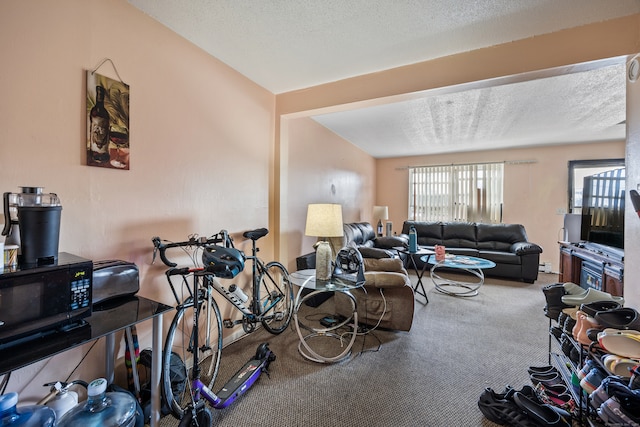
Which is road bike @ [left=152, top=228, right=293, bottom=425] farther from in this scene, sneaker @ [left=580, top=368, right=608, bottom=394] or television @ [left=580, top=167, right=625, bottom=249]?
television @ [left=580, top=167, right=625, bottom=249]

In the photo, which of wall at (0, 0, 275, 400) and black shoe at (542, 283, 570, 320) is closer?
wall at (0, 0, 275, 400)

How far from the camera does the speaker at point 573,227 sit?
3805 millimetres

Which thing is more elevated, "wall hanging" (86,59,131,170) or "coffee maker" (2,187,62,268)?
"wall hanging" (86,59,131,170)

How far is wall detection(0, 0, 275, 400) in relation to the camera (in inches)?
48.3

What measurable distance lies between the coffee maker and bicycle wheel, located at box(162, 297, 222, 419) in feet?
2.17

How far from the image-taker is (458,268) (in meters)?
4.07

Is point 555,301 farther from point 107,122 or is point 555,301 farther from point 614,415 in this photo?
point 107,122

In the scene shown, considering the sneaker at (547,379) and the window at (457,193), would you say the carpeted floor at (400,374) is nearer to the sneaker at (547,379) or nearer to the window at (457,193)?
the sneaker at (547,379)

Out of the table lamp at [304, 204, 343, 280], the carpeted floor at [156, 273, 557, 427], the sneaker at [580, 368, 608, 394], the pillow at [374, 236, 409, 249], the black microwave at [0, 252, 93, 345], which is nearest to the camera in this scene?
the black microwave at [0, 252, 93, 345]

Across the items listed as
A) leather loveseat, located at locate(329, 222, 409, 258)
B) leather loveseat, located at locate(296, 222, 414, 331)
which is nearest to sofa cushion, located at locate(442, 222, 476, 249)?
leather loveseat, located at locate(329, 222, 409, 258)

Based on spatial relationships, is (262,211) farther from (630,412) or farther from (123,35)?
(630,412)

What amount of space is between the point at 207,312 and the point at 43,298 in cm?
108

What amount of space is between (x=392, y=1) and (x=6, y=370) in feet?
7.58

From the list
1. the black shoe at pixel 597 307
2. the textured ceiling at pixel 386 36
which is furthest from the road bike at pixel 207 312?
the black shoe at pixel 597 307
